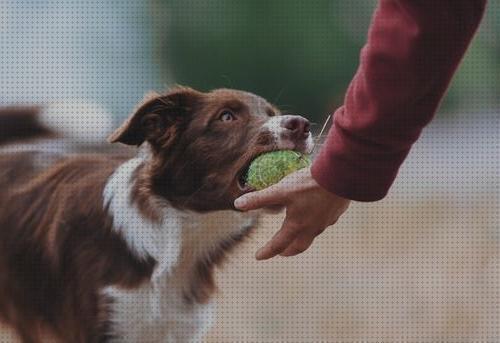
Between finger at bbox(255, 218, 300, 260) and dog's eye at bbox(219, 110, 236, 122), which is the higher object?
finger at bbox(255, 218, 300, 260)

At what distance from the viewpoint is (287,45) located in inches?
174

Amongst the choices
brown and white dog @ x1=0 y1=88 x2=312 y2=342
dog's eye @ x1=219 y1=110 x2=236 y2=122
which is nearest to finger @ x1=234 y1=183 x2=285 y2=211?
brown and white dog @ x1=0 y1=88 x2=312 y2=342

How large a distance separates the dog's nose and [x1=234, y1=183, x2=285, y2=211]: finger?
1.42 feet

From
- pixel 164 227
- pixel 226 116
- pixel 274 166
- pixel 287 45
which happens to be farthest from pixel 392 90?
pixel 287 45

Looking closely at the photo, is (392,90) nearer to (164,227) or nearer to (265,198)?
(265,198)

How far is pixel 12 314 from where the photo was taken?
2.56m

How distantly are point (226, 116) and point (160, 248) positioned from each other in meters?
0.39

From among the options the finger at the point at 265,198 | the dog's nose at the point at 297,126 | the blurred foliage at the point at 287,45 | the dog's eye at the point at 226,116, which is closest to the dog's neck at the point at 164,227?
the dog's eye at the point at 226,116

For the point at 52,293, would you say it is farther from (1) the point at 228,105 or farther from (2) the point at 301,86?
(2) the point at 301,86

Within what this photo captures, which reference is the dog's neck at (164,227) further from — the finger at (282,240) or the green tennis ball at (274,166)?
the finger at (282,240)

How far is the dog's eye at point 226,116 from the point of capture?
215cm

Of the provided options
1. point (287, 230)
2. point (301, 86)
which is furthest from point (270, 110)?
point (301, 86)

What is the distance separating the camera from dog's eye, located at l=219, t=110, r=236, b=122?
84.8 inches

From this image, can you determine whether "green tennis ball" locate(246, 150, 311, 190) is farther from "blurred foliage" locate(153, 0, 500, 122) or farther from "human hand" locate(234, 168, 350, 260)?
"blurred foliage" locate(153, 0, 500, 122)
